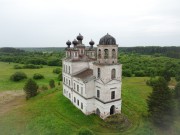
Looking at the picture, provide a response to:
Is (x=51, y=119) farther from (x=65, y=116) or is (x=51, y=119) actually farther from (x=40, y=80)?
(x=40, y=80)

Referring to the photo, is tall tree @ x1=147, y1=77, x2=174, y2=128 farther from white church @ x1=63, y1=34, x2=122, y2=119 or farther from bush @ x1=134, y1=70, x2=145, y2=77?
bush @ x1=134, y1=70, x2=145, y2=77

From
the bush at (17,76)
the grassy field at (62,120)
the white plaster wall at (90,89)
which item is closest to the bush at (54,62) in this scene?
the bush at (17,76)

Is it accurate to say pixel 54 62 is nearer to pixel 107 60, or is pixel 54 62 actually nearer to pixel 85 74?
pixel 85 74

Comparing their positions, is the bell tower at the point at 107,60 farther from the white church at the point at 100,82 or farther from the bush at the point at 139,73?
the bush at the point at 139,73

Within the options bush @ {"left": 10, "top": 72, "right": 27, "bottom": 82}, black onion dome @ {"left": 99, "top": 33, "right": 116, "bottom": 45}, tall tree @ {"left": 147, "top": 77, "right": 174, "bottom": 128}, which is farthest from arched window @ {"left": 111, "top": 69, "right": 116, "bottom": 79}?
bush @ {"left": 10, "top": 72, "right": 27, "bottom": 82}

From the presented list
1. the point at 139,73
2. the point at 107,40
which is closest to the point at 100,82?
the point at 107,40

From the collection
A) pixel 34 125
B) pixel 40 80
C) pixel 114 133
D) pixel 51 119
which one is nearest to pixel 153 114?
pixel 114 133
